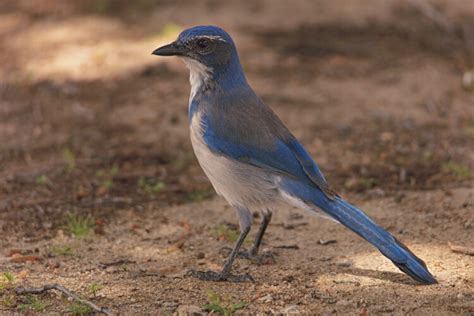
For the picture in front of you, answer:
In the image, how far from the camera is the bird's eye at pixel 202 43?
586cm

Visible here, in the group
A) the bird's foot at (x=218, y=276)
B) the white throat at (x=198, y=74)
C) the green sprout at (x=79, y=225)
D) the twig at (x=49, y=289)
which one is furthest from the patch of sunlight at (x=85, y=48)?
the twig at (x=49, y=289)

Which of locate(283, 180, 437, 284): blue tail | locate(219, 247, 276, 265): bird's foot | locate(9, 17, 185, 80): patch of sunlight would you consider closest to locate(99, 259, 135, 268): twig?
locate(219, 247, 276, 265): bird's foot

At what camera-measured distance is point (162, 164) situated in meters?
7.87

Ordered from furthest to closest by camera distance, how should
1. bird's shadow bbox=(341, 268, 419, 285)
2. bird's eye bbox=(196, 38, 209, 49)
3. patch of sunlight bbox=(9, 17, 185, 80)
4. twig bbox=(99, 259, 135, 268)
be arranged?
1. patch of sunlight bbox=(9, 17, 185, 80)
2. bird's eye bbox=(196, 38, 209, 49)
3. twig bbox=(99, 259, 135, 268)
4. bird's shadow bbox=(341, 268, 419, 285)

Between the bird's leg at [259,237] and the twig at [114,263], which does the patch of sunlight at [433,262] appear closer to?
the bird's leg at [259,237]

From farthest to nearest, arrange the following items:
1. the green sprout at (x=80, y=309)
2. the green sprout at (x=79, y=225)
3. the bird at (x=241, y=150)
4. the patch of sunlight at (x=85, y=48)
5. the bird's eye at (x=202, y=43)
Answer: the patch of sunlight at (x=85, y=48), the green sprout at (x=79, y=225), the bird's eye at (x=202, y=43), the bird at (x=241, y=150), the green sprout at (x=80, y=309)

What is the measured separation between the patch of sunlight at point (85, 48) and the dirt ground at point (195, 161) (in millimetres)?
29

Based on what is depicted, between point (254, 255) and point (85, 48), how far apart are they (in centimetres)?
547

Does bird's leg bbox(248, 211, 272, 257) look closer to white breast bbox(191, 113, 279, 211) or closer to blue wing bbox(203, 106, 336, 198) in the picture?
white breast bbox(191, 113, 279, 211)

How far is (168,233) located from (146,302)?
4.59ft

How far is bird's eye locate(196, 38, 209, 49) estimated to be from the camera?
586cm

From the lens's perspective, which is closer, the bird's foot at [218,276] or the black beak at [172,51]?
the bird's foot at [218,276]

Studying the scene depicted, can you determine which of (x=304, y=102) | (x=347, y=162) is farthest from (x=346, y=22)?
(x=347, y=162)

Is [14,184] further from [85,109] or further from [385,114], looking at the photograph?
[385,114]
